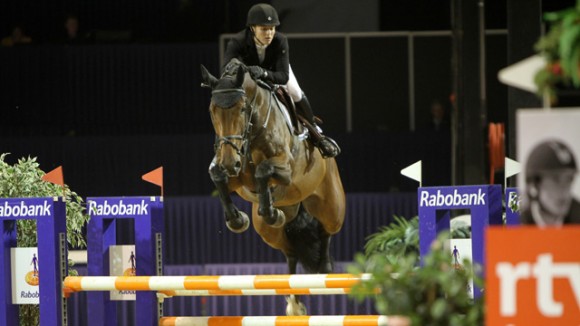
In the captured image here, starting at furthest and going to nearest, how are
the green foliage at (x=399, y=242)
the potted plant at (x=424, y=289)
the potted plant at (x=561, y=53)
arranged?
1. the green foliage at (x=399, y=242)
2. the potted plant at (x=424, y=289)
3. the potted plant at (x=561, y=53)

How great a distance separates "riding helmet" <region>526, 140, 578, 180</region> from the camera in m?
2.36

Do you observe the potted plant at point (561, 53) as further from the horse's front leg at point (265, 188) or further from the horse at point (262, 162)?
the horse's front leg at point (265, 188)

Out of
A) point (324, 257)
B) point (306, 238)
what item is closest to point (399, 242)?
point (324, 257)

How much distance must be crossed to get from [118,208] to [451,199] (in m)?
1.60

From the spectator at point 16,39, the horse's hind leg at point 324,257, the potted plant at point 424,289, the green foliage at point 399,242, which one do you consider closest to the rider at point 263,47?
the horse's hind leg at point 324,257

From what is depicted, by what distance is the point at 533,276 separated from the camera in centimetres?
236

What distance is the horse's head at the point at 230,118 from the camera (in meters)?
4.97

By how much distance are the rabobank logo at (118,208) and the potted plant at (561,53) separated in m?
2.89

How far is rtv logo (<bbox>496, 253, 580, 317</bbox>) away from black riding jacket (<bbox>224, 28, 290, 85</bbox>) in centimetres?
317

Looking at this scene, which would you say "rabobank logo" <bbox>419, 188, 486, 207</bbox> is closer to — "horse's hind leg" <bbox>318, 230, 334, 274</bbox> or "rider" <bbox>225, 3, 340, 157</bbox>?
"rider" <bbox>225, 3, 340, 157</bbox>

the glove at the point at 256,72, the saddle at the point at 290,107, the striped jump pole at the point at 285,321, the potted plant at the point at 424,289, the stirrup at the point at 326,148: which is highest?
the glove at the point at 256,72

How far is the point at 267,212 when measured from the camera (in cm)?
529

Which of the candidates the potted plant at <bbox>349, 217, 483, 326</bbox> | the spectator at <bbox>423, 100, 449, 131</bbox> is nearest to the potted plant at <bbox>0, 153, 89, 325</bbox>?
the potted plant at <bbox>349, 217, 483, 326</bbox>

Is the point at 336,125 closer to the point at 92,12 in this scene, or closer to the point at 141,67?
the point at 141,67
